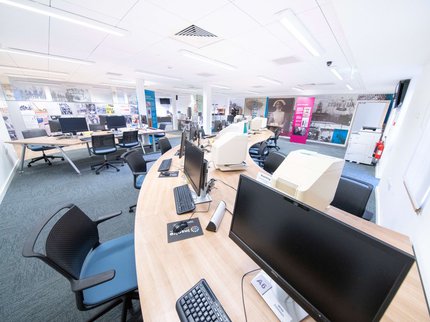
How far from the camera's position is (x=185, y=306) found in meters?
0.69

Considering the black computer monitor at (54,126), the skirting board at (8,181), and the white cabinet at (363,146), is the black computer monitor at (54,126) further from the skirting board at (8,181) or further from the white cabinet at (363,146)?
the white cabinet at (363,146)

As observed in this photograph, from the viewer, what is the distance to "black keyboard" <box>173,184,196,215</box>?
4.38ft

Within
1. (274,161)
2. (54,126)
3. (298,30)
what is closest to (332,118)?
(298,30)

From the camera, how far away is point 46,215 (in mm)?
1870

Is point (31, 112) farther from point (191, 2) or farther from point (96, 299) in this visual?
point (96, 299)

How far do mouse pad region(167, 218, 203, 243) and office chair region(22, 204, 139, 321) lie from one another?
35 cm

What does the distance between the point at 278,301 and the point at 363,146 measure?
6568 millimetres

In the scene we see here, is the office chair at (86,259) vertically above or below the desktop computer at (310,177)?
below

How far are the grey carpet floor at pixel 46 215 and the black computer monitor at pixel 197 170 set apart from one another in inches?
42.0

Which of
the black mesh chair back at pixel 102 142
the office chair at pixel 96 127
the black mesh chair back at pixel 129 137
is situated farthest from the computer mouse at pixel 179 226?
the office chair at pixel 96 127

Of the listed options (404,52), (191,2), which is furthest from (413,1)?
(191,2)

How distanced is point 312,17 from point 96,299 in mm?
3273

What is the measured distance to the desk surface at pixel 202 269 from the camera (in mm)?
706

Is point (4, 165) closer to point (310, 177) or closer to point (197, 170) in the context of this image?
point (197, 170)
